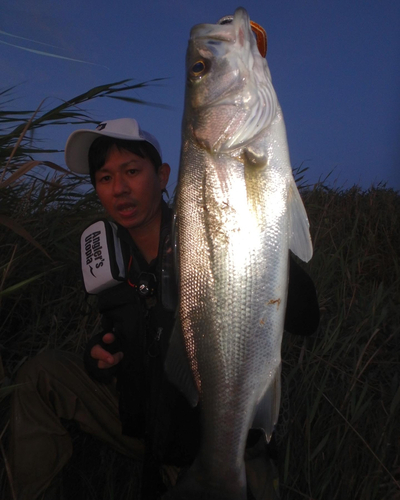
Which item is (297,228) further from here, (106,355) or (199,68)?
(106,355)

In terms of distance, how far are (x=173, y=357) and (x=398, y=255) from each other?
4.35 metres

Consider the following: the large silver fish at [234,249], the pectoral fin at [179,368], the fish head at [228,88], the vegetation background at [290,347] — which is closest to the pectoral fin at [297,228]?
the large silver fish at [234,249]

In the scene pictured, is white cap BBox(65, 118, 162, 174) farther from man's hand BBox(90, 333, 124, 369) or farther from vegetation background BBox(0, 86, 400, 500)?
man's hand BBox(90, 333, 124, 369)

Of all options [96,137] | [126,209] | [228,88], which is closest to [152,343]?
[126,209]

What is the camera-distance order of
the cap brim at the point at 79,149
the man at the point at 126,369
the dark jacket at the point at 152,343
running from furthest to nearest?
the cap brim at the point at 79,149 → the man at the point at 126,369 → the dark jacket at the point at 152,343

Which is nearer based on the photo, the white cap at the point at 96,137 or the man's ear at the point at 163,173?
the white cap at the point at 96,137

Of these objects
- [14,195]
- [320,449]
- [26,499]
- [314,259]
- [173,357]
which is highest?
[14,195]

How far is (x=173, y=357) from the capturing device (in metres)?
1.46

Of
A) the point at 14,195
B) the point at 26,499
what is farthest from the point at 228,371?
the point at 14,195

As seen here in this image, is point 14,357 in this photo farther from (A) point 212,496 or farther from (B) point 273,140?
(B) point 273,140

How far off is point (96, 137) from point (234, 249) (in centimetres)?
161

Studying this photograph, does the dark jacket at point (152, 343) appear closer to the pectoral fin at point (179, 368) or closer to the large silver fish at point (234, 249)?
the pectoral fin at point (179, 368)

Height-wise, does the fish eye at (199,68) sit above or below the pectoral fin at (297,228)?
above

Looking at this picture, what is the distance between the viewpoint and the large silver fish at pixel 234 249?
4.27 ft
